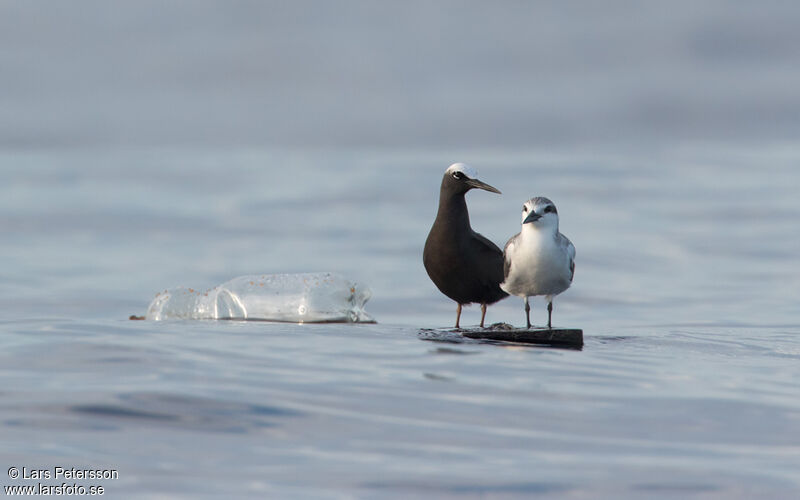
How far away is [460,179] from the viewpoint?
45.8 feet

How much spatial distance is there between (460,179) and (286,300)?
4.27m

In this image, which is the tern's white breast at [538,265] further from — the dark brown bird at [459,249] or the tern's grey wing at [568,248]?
the dark brown bird at [459,249]

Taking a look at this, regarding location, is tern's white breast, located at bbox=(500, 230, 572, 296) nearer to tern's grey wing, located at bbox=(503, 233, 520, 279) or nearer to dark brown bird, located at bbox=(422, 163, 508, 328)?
tern's grey wing, located at bbox=(503, 233, 520, 279)

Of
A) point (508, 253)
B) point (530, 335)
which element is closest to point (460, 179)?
point (508, 253)

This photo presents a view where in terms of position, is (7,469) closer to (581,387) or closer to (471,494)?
(471,494)

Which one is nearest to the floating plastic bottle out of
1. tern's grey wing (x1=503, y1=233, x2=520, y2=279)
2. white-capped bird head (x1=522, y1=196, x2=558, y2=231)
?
tern's grey wing (x1=503, y1=233, x2=520, y2=279)

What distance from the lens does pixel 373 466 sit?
30.9ft

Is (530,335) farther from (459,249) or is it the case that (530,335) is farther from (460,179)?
(460,179)

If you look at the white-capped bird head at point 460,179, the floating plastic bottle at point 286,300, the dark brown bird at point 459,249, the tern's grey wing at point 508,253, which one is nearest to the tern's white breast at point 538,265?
the tern's grey wing at point 508,253

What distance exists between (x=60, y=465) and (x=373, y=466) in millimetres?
2384

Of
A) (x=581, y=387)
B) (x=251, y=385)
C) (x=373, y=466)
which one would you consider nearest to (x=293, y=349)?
(x=251, y=385)

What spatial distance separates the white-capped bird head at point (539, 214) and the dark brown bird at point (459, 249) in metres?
1.16

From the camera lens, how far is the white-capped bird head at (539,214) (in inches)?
500

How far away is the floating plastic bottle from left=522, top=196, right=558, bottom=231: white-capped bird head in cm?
488
